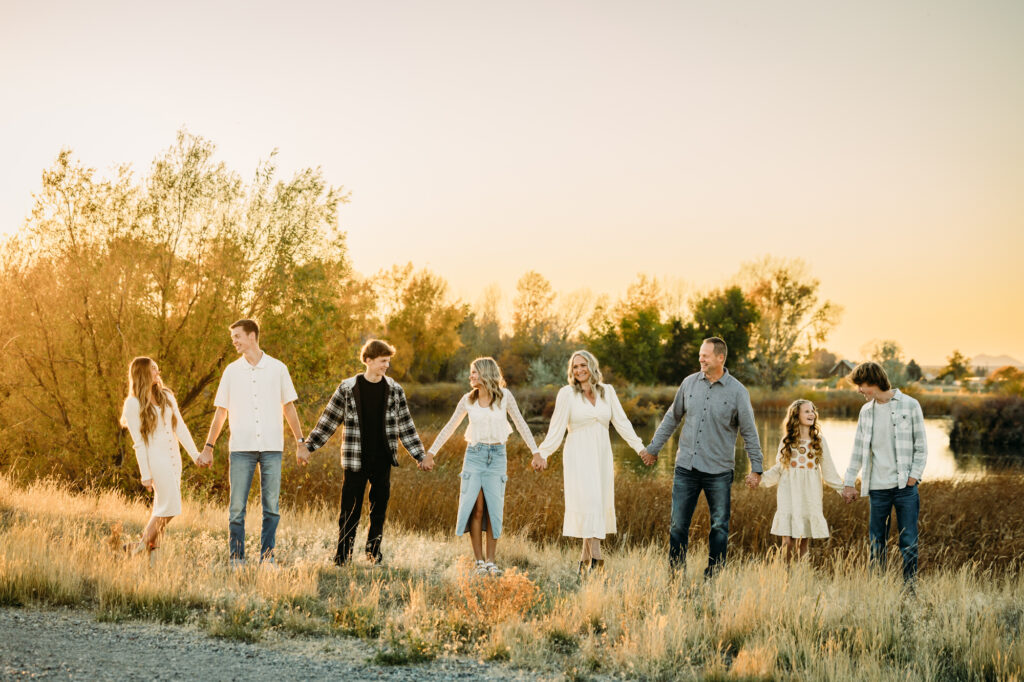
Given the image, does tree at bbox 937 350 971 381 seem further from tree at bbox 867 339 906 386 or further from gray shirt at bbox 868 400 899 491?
gray shirt at bbox 868 400 899 491

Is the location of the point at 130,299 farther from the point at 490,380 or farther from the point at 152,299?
the point at 490,380

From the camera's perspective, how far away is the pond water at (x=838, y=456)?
21.9m

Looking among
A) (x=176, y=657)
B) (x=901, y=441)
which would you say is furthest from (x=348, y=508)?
(x=901, y=441)

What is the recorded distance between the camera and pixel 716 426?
23.0ft

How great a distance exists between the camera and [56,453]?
1264cm

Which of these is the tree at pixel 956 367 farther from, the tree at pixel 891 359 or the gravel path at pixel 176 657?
the gravel path at pixel 176 657

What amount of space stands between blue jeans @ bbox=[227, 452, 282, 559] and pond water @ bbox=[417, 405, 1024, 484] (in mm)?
12323

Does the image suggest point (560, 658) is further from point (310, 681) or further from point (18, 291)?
point (18, 291)

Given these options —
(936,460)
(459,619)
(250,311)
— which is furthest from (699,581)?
(936,460)

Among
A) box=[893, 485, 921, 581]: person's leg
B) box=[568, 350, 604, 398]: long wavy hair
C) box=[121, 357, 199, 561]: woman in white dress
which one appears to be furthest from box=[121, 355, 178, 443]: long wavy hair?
box=[893, 485, 921, 581]: person's leg

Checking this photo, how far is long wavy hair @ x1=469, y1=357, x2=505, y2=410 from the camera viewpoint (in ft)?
23.3

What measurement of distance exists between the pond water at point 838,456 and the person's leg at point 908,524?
36.3 feet

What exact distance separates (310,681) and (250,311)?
9001 mm

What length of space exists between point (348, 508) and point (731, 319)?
50942 millimetres
